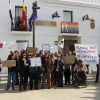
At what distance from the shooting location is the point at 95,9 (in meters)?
19.2

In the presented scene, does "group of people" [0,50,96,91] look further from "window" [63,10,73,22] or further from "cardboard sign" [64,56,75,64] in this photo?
"window" [63,10,73,22]

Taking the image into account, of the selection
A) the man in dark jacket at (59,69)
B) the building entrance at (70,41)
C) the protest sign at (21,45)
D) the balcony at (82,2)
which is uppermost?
the balcony at (82,2)

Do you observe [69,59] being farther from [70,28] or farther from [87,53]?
[70,28]

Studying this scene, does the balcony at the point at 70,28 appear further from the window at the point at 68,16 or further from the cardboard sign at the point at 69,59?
the cardboard sign at the point at 69,59

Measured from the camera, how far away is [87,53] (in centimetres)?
1019

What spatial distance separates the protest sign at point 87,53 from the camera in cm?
1011

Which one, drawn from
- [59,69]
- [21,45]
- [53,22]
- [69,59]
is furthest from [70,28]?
[59,69]

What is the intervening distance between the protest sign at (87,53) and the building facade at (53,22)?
23.3ft

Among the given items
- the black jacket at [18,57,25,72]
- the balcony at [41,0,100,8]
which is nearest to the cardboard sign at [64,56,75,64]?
the black jacket at [18,57,25,72]

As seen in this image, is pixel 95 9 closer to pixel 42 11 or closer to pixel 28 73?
pixel 42 11

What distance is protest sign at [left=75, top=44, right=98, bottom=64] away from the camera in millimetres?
10109

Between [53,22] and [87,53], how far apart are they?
7856 millimetres

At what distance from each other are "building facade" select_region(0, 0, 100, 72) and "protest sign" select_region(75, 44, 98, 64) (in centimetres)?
710

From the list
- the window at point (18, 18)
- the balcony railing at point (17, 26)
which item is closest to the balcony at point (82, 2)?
the window at point (18, 18)
